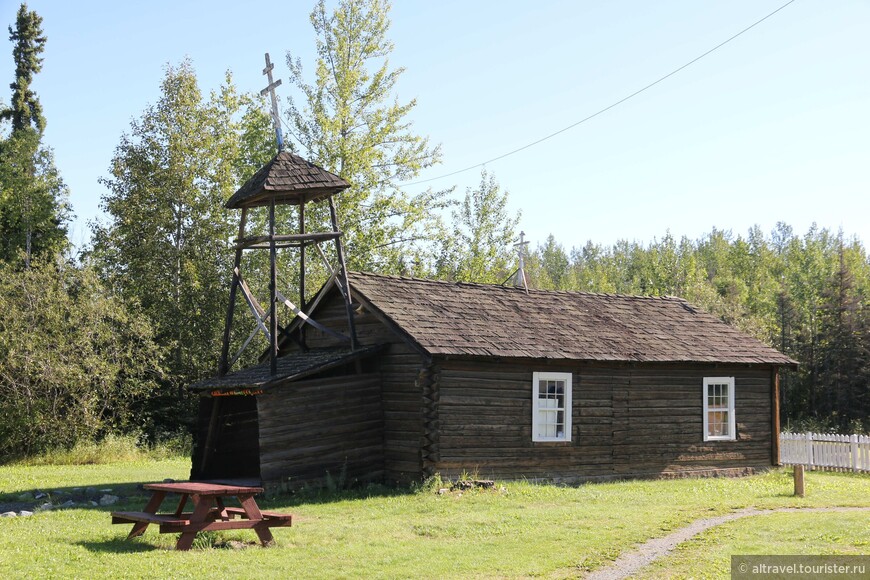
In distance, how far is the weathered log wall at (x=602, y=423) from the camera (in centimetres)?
2034

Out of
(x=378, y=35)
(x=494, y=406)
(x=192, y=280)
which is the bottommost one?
(x=494, y=406)

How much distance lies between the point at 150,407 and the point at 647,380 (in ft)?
61.3

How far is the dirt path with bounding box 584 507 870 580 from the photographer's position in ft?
38.0

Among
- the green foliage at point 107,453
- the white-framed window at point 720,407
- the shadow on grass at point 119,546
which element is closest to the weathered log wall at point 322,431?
the shadow on grass at point 119,546

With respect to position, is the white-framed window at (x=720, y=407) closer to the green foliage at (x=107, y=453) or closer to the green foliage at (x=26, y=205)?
the green foliage at (x=107, y=453)

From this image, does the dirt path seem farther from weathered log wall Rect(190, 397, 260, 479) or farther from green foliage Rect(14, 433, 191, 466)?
green foliage Rect(14, 433, 191, 466)

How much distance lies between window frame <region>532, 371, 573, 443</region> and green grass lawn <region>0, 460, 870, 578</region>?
4.66 ft

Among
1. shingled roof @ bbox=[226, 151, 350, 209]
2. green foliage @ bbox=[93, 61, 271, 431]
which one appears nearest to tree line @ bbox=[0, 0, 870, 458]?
green foliage @ bbox=[93, 61, 271, 431]

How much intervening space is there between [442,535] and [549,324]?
984cm

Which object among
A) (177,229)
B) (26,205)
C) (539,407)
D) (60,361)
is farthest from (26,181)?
(539,407)

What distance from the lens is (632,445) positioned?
22.9m

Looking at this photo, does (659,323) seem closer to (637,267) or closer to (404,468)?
(404,468)

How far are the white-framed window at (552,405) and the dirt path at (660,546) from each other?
18.2ft

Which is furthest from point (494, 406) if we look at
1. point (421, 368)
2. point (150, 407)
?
point (150, 407)
